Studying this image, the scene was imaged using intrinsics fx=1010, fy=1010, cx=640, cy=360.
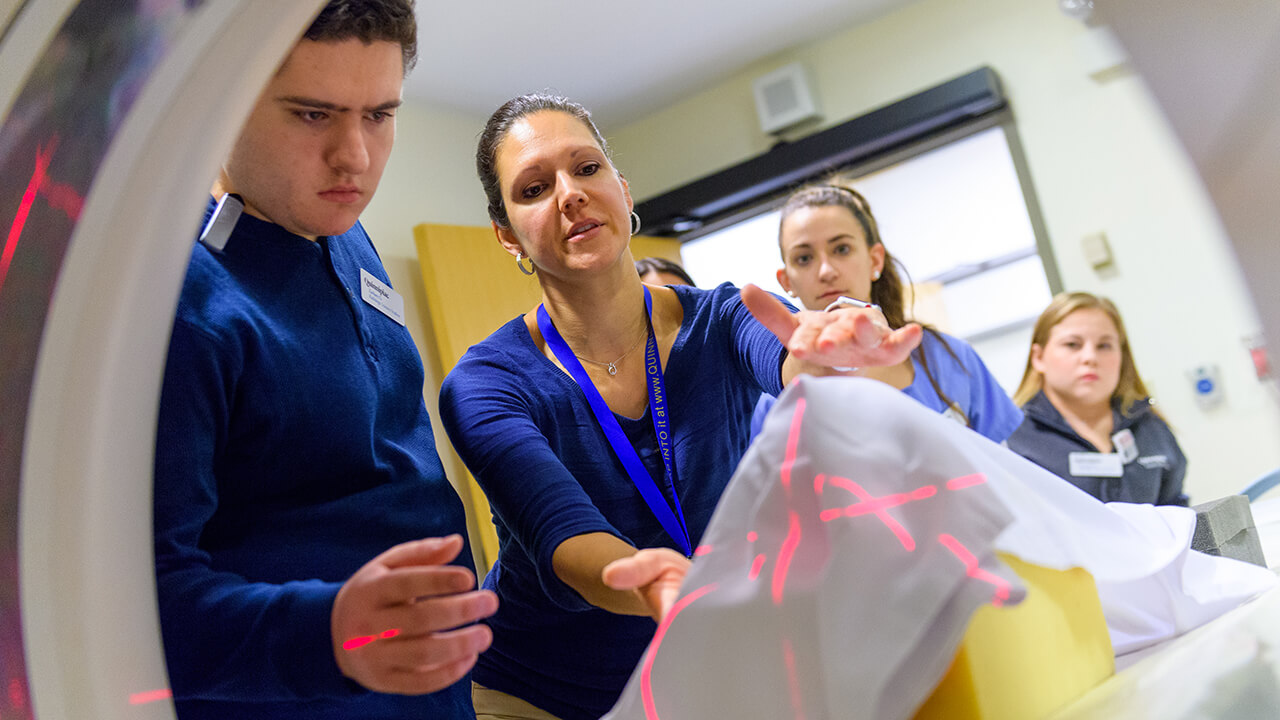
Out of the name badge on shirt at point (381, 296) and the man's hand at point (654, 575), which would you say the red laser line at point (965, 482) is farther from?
the name badge on shirt at point (381, 296)

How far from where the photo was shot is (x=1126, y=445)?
72.1 inches

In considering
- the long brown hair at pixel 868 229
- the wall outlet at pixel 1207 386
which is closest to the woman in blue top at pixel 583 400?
the long brown hair at pixel 868 229

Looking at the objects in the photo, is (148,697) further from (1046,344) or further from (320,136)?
(1046,344)

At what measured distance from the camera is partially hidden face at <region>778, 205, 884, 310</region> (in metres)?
1.45

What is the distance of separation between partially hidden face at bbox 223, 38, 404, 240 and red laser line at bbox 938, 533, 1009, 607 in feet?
1.15

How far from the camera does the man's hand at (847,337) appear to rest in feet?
1.52

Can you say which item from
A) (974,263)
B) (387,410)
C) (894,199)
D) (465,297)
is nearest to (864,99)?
(894,199)

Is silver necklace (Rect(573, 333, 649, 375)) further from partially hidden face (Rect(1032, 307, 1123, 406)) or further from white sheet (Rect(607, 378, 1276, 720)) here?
partially hidden face (Rect(1032, 307, 1123, 406))

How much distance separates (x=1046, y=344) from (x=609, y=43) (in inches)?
45.4

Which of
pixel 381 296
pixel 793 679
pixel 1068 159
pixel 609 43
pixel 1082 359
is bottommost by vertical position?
pixel 793 679

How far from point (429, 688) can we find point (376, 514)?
163 mm

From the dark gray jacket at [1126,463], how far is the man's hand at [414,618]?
1.52 meters

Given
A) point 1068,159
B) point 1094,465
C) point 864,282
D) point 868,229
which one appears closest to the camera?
point 864,282

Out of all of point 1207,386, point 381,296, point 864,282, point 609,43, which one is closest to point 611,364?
point 381,296
